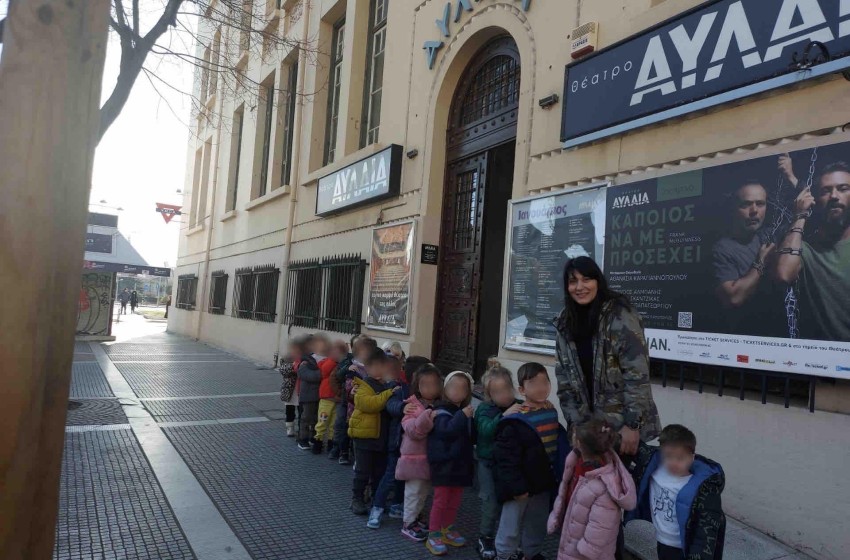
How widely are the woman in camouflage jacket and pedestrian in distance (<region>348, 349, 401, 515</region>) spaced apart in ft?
5.33

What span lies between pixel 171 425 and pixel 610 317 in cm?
587

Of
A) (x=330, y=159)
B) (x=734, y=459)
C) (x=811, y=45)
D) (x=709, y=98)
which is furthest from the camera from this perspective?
(x=330, y=159)

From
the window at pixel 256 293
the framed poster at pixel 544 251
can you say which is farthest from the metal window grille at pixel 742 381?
the window at pixel 256 293

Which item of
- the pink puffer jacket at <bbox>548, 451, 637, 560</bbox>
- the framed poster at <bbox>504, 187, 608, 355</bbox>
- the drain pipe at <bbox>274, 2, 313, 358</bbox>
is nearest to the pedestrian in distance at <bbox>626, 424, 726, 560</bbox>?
the pink puffer jacket at <bbox>548, 451, 637, 560</bbox>

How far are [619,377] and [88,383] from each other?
9522 mm

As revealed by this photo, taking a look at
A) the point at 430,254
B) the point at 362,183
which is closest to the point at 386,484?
the point at 430,254

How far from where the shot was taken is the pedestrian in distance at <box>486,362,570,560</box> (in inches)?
136

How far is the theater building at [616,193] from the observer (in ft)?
12.8

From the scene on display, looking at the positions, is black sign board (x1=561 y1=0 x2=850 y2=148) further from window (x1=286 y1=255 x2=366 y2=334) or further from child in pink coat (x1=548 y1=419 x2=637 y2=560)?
window (x1=286 y1=255 x2=366 y2=334)

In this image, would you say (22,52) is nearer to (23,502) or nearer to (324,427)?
(23,502)

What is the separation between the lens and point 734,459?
13.9 ft

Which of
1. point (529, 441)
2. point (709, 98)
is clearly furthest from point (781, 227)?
point (529, 441)

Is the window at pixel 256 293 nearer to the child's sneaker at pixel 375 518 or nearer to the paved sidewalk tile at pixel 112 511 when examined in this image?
the paved sidewalk tile at pixel 112 511

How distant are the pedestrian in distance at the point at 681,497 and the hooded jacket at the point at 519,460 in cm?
58
